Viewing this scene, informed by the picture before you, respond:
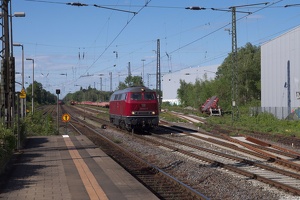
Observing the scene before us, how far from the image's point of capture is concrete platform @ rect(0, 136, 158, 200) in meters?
9.34

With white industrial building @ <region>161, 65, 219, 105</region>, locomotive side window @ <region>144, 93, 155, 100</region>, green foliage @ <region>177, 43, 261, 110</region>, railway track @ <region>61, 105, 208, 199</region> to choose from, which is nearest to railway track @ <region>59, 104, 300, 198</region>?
railway track @ <region>61, 105, 208, 199</region>

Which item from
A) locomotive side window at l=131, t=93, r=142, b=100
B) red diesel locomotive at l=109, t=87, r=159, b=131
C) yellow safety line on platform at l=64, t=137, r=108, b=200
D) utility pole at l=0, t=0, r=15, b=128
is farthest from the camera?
locomotive side window at l=131, t=93, r=142, b=100

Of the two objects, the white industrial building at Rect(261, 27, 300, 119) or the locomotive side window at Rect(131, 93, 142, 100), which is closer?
the locomotive side window at Rect(131, 93, 142, 100)

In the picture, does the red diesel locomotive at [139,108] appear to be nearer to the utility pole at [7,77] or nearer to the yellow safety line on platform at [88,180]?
the utility pole at [7,77]

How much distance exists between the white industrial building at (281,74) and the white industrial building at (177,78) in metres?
57.7

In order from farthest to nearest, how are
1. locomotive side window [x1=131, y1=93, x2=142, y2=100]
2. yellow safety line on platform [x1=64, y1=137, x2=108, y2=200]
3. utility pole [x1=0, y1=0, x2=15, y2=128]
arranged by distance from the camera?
locomotive side window [x1=131, y1=93, x2=142, y2=100], utility pole [x1=0, y1=0, x2=15, y2=128], yellow safety line on platform [x1=64, y1=137, x2=108, y2=200]

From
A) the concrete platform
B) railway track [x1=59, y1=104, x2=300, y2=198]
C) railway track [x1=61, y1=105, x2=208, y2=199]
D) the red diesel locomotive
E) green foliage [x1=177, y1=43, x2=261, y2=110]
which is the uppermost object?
green foliage [x1=177, y1=43, x2=261, y2=110]

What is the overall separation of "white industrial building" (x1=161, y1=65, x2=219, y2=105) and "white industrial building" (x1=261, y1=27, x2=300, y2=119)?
189ft

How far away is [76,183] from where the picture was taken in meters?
10.6

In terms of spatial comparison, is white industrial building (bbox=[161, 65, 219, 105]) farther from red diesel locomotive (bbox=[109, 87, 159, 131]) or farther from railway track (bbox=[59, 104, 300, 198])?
railway track (bbox=[59, 104, 300, 198])

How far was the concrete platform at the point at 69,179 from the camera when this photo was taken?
9.34m

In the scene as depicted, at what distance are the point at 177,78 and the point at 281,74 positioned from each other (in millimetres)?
79236

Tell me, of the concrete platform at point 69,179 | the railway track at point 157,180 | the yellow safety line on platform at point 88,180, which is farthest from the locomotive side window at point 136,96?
the yellow safety line on platform at point 88,180

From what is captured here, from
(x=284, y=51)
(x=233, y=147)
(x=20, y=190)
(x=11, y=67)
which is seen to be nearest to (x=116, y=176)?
(x=20, y=190)
